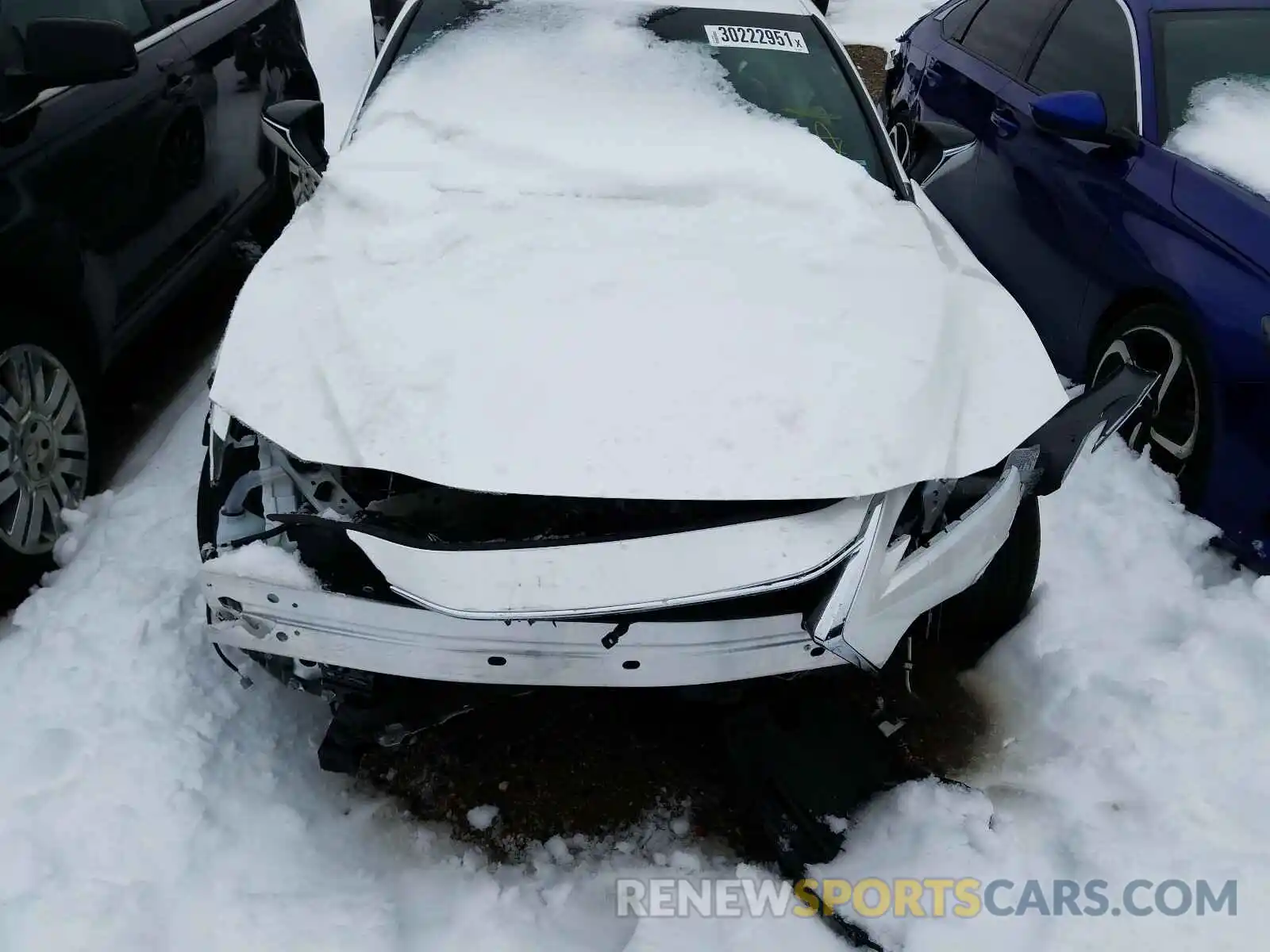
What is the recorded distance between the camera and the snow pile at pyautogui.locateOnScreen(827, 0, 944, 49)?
32.9 feet

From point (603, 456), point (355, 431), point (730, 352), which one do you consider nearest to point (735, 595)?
point (603, 456)

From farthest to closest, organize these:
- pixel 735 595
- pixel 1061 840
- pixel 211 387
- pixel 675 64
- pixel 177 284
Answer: pixel 177 284 < pixel 675 64 < pixel 1061 840 < pixel 211 387 < pixel 735 595

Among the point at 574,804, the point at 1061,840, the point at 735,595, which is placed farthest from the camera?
the point at 574,804

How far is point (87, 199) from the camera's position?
9.05 ft

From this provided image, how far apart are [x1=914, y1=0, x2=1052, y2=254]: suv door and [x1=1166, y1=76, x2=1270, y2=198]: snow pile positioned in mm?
900

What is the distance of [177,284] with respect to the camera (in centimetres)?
333

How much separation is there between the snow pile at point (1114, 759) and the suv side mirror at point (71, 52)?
2.72m

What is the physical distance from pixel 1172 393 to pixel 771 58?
1756 millimetres

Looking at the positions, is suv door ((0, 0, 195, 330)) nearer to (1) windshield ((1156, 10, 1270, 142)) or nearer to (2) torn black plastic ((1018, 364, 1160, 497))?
(2) torn black plastic ((1018, 364, 1160, 497))

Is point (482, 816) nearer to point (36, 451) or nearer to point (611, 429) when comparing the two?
point (611, 429)

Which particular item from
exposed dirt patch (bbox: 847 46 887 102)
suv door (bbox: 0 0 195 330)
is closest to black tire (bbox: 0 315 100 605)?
suv door (bbox: 0 0 195 330)

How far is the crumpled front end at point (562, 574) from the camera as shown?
5.46 ft

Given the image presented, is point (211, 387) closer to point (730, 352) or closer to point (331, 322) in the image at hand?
point (331, 322)

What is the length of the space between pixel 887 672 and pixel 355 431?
63.2 inches
